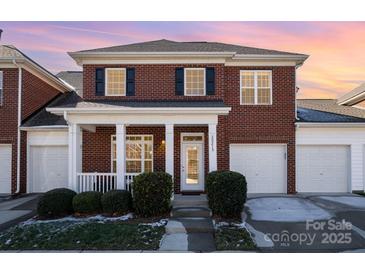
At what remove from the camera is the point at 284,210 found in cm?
1053

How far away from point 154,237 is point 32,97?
10732 mm

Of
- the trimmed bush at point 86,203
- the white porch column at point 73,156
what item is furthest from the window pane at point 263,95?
the trimmed bush at point 86,203

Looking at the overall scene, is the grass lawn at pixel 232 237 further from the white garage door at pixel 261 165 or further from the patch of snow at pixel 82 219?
the white garage door at pixel 261 165

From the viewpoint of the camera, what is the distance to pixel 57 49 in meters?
14.8

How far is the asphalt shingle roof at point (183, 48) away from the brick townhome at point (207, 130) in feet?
0.16

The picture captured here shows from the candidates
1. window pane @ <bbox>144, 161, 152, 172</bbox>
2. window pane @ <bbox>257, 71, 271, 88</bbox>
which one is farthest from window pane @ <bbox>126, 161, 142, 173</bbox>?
window pane @ <bbox>257, 71, 271, 88</bbox>

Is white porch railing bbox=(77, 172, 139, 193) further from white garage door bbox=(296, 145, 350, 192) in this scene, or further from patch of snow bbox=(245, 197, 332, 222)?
white garage door bbox=(296, 145, 350, 192)

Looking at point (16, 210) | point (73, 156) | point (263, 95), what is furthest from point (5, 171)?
point (263, 95)

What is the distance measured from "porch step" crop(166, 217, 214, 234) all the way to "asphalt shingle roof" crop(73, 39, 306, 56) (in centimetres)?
749

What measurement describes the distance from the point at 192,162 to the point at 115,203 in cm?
450

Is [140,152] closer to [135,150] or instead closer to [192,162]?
[135,150]

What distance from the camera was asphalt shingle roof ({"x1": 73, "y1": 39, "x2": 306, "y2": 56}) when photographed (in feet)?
44.4

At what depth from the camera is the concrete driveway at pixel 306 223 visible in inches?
297

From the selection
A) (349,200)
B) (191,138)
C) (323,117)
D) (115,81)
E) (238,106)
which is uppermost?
(115,81)
